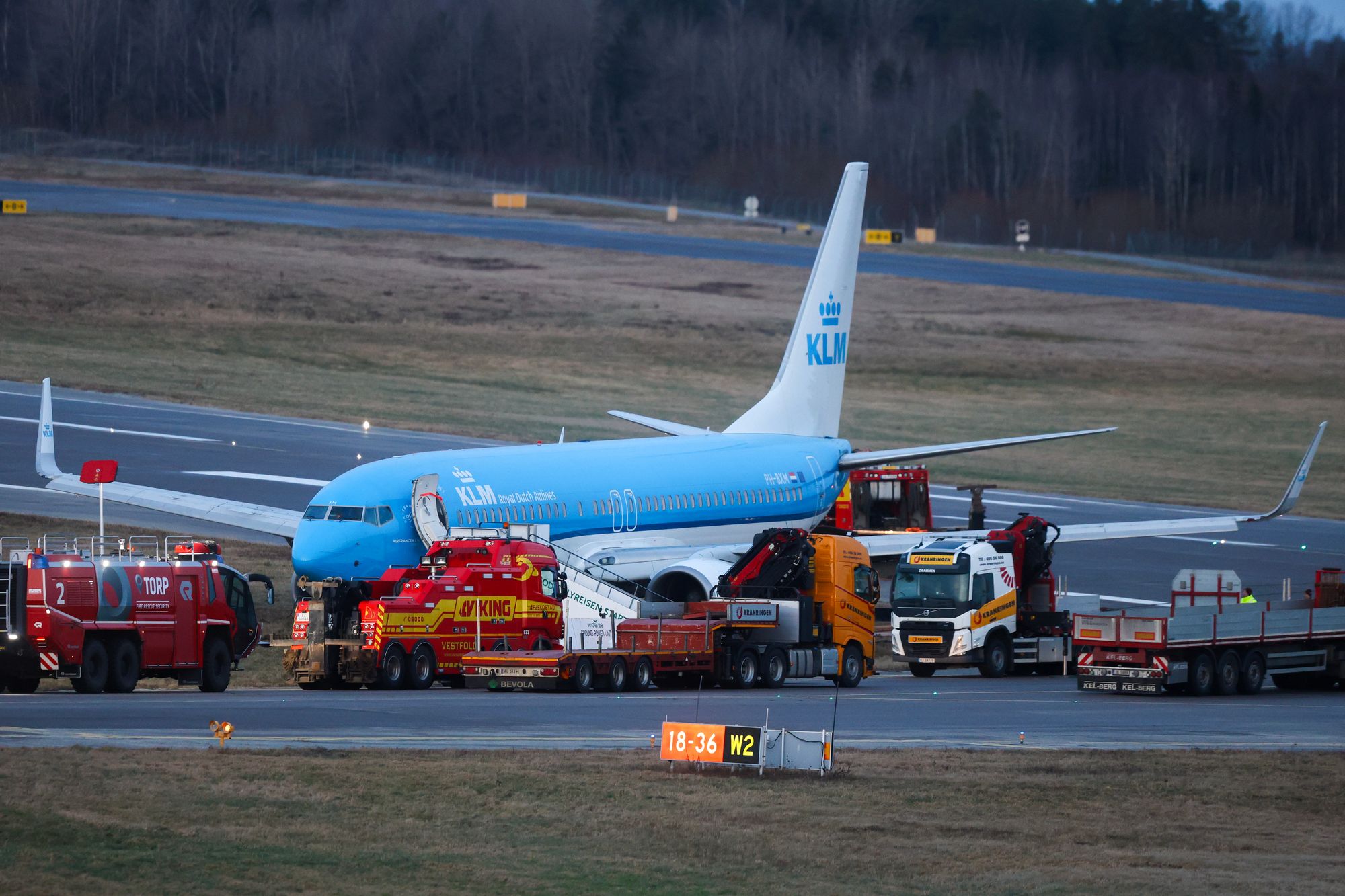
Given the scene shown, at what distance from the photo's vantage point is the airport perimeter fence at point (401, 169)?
15262 cm

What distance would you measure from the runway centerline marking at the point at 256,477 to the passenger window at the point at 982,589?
24336 millimetres

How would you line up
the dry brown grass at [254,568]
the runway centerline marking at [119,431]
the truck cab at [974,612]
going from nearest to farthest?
the dry brown grass at [254,568], the truck cab at [974,612], the runway centerline marking at [119,431]

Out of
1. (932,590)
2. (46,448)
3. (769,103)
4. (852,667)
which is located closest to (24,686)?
(46,448)

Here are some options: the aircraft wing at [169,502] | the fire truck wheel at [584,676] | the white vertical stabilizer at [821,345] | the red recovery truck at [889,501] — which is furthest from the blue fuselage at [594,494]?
the red recovery truck at [889,501]

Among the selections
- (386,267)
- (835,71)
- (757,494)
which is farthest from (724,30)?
(757,494)

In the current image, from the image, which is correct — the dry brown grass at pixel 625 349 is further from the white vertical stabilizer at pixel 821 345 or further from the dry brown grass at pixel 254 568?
the white vertical stabilizer at pixel 821 345

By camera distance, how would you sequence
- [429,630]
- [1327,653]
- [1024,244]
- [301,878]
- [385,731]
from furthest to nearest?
[1024,244], [1327,653], [429,630], [385,731], [301,878]

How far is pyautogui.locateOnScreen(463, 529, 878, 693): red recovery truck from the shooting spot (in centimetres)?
3259

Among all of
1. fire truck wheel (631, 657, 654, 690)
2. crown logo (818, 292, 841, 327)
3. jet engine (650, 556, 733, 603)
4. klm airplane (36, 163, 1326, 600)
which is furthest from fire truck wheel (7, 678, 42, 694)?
crown logo (818, 292, 841, 327)

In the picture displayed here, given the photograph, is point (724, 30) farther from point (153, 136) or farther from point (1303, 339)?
point (1303, 339)

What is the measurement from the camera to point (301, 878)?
16344mm

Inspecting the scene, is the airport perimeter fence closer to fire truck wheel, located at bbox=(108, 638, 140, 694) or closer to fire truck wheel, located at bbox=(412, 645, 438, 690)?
fire truck wheel, located at bbox=(412, 645, 438, 690)

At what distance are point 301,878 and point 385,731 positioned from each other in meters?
8.98

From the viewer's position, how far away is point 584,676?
32.6m
